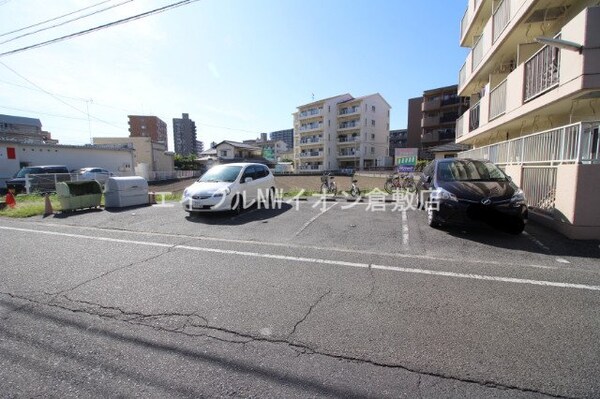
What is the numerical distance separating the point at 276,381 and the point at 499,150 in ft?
32.2

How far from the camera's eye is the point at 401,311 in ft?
9.29

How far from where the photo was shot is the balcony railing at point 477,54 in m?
12.2

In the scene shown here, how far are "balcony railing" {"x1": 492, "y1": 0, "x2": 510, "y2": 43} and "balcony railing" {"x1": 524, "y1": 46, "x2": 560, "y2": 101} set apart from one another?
2.87 meters

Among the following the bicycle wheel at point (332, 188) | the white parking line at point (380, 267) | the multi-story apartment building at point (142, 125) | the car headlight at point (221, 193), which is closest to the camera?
the white parking line at point (380, 267)

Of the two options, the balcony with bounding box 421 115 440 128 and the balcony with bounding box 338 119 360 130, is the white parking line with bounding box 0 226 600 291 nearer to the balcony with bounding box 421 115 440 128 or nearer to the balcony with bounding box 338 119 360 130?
the balcony with bounding box 421 115 440 128

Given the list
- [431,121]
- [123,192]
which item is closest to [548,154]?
[123,192]

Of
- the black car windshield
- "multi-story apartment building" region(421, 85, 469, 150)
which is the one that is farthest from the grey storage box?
"multi-story apartment building" region(421, 85, 469, 150)

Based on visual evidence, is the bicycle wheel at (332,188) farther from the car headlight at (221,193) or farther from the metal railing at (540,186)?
the metal railing at (540,186)

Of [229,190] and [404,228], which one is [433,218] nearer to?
[404,228]

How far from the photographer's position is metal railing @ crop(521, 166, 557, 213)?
593 cm

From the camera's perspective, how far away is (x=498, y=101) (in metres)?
9.99

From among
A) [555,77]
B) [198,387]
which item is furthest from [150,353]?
[555,77]

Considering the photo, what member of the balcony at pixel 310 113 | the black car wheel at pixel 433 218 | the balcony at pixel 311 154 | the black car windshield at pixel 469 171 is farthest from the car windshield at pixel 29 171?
the balcony at pixel 310 113

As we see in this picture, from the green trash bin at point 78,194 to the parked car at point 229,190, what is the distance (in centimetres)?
405
